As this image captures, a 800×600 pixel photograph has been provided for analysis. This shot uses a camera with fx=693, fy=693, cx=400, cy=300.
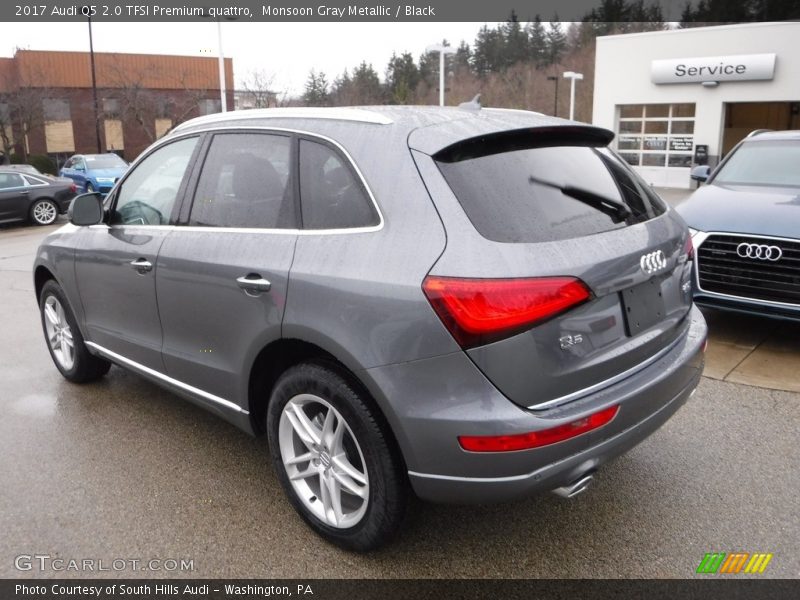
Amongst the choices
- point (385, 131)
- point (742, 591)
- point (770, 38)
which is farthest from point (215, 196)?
point (770, 38)

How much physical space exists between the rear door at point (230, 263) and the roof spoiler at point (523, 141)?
2.57ft

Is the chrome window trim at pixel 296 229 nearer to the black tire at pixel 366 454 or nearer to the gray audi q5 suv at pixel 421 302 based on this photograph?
the gray audi q5 suv at pixel 421 302

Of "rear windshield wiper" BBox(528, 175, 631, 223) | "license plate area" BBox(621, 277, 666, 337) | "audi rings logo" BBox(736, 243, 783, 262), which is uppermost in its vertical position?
"rear windshield wiper" BBox(528, 175, 631, 223)

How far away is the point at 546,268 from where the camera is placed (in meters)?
2.42

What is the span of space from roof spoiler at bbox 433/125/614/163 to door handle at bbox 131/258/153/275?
1.85 m

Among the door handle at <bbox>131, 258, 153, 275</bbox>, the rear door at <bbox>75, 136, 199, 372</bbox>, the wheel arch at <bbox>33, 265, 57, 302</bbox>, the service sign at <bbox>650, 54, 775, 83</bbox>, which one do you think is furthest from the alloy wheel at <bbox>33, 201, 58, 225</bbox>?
the service sign at <bbox>650, 54, 775, 83</bbox>

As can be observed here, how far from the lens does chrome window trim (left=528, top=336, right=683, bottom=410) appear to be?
2.46 meters

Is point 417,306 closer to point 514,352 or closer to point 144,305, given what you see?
point 514,352

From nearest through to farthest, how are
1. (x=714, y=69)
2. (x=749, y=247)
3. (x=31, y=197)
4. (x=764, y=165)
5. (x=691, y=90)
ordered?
(x=749, y=247) → (x=764, y=165) → (x=31, y=197) → (x=714, y=69) → (x=691, y=90)

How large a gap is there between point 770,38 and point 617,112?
5506 mm

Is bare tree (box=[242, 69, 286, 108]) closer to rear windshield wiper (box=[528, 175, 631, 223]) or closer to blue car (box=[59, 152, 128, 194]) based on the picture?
blue car (box=[59, 152, 128, 194])

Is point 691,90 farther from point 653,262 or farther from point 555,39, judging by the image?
point 555,39

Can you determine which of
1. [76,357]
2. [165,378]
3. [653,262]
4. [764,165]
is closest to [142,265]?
[165,378]

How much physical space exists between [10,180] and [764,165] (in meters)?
17.0
